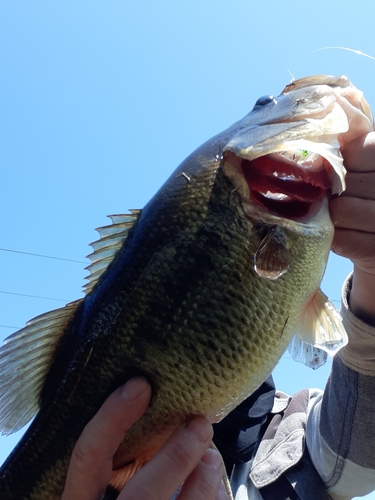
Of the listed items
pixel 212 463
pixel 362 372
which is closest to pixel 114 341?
pixel 212 463

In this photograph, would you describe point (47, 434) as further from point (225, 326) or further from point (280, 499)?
point (280, 499)

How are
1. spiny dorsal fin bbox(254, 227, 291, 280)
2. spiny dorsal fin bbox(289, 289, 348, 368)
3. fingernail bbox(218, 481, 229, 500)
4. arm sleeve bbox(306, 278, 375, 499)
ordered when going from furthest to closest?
arm sleeve bbox(306, 278, 375, 499)
fingernail bbox(218, 481, 229, 500)
spiny dorsal fin bbox(289, 289, 348, 368)
spiny dorsal fin bbox(254, 227, 291, 280)

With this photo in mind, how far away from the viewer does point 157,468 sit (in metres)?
1.25

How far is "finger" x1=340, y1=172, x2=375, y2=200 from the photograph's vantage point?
1.30 meters

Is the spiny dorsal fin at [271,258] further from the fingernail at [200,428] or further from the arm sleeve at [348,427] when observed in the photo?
the arm sleeve at [348,427]

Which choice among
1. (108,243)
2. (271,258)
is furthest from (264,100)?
(108,243)

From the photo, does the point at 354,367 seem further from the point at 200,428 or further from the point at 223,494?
the point at 200,428

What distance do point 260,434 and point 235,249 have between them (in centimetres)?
226

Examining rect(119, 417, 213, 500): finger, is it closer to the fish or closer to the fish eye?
the fish

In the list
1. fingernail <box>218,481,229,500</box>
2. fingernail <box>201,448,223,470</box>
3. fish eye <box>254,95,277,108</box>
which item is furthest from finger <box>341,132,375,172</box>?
fingernail <box>218,481,229,500</box>

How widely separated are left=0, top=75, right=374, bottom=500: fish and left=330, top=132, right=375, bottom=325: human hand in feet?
0.16

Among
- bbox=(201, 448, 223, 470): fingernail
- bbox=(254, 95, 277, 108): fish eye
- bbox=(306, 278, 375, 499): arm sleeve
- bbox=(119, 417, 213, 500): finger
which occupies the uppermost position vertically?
bbox=(254, 95, 277, 108): fish eye

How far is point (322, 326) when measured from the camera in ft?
4.49

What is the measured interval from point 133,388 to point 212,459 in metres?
0.43
